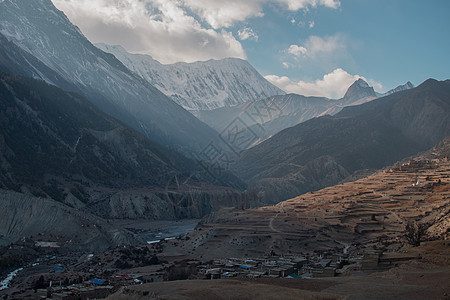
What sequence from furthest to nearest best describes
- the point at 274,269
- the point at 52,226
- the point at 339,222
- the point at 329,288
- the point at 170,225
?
the point at 170,225
the point at 339,222
the point at 52,226
the point at 274,269
the point at 329,288

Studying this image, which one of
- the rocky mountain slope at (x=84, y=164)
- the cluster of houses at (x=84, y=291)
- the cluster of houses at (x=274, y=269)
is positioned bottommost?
the cluster of houses at (x=274, y=269)

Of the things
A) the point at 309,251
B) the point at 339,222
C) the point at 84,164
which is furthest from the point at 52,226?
the point at 84,164

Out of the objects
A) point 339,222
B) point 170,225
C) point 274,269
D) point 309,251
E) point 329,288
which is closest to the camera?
point 329,288

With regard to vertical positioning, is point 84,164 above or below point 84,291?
above

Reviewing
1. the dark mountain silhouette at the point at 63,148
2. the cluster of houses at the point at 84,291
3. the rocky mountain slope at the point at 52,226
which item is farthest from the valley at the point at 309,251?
the dark mountain silhouette at the point at 63,148

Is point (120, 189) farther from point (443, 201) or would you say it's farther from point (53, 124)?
point (443, 201)

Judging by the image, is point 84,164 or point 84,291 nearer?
point 84,291

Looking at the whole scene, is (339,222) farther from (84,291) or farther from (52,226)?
(84,291)

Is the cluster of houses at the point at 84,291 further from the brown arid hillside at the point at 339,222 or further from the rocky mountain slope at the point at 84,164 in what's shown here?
the rocky mountain slope at the point at 84,164
